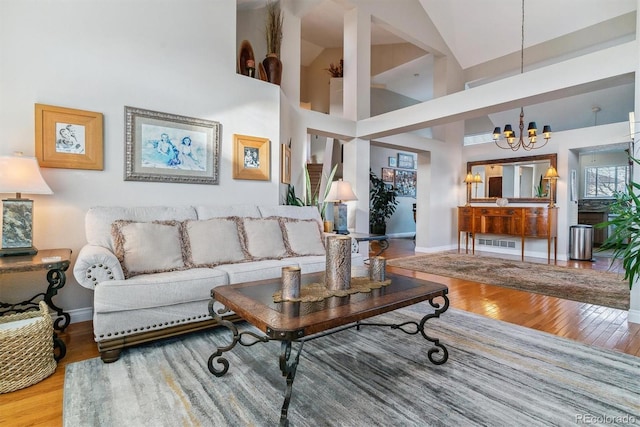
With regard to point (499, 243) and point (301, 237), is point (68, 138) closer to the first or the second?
point (301, 237)

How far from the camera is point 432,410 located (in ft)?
4.94

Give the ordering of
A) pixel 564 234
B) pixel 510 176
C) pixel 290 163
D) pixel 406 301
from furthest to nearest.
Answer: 1. pixel 510 176
2. pixel 564 234
3. pixel 290 163
4. pixel 406 301

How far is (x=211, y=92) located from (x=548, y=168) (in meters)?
6.02

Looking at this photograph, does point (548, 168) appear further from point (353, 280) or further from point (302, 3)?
point (353, 280)

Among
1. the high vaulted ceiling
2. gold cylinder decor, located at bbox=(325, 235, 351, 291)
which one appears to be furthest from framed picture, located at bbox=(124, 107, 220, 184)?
the high vaulted ceiling

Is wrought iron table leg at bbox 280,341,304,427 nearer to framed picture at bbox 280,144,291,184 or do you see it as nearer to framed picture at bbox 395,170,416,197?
framed picture at bbox 280,144,291,184

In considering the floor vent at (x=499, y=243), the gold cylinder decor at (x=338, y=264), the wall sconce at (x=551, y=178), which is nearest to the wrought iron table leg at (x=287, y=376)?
the gold cylinder decor at (x=338, y=264)

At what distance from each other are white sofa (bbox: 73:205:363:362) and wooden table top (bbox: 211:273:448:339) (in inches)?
22.4

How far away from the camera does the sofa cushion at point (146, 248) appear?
236 cm

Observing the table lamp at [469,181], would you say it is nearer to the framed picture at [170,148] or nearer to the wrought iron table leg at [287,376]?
the framed picture at [170,148]

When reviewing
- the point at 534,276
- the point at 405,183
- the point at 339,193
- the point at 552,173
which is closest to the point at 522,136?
the point at 552,173

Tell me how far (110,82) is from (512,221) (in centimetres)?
658

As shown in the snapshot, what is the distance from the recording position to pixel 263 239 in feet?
9.96

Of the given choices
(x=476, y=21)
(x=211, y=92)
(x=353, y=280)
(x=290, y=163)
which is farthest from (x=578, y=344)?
(x=476, y=21)
